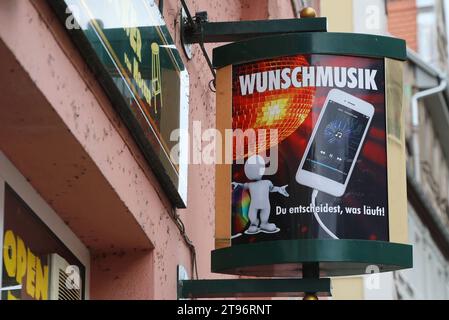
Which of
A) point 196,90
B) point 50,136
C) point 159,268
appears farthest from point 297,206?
point 196,90

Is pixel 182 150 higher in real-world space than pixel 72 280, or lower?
higher

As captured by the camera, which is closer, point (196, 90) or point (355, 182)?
point (355, 182)

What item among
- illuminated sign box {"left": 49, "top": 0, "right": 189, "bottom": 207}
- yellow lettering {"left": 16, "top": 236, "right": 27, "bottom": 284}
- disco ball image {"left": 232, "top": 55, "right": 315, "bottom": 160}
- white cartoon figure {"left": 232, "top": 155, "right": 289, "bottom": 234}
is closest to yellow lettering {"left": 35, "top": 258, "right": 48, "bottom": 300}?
yellow lettering {"left": 16, "top": 236, "right": 27, "bottom": 284}

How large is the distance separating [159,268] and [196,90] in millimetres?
1654

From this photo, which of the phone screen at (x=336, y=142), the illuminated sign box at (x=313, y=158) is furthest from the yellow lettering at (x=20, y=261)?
the phone screen at (x=336, y=142)

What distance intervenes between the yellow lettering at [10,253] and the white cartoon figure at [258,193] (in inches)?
51.2

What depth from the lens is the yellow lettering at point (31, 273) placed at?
5.23 meters

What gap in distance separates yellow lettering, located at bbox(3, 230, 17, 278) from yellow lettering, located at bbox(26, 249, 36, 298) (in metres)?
0.17

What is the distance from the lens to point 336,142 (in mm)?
5977

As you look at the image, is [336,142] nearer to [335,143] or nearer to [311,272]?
[335,143]

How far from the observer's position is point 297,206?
5.89 metres

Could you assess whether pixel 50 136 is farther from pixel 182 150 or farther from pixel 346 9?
pixel 346 9

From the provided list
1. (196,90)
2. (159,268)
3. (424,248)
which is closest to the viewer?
(159,268)
